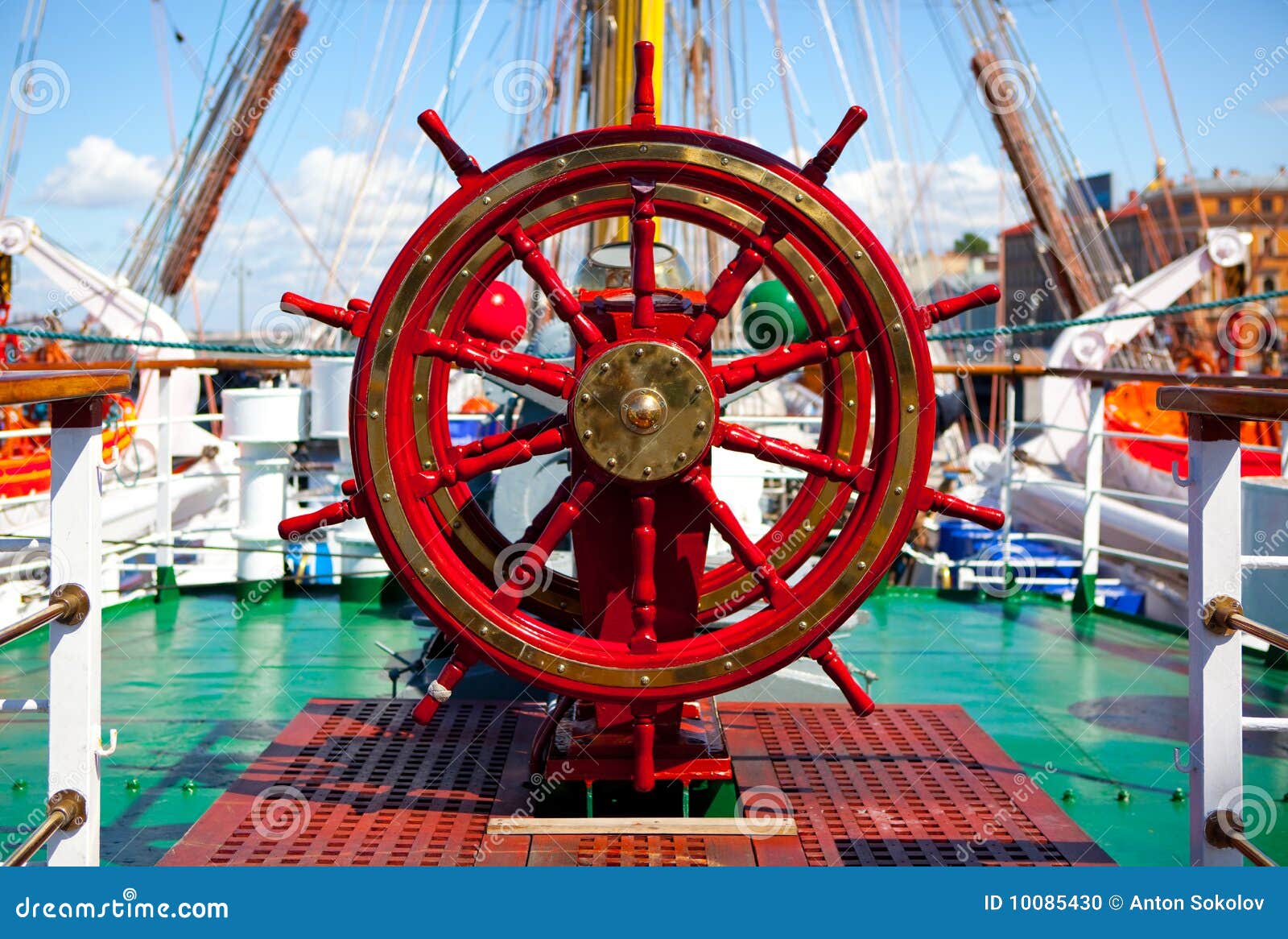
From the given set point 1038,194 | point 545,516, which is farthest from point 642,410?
point 1038,194

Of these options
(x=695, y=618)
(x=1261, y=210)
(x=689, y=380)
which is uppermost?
(x=1261, y=210)

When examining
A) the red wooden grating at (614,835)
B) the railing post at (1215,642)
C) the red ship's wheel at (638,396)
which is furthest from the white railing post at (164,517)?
the railing post at (1215,642)

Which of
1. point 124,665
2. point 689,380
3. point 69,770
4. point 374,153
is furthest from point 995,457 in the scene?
point 69,770

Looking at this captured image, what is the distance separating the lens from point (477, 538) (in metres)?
2.19

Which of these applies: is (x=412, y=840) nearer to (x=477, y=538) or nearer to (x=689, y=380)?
(x=477, y=538)

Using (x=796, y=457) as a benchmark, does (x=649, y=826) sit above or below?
below

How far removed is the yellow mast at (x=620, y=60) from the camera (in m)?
3.42

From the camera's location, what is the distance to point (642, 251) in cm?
194

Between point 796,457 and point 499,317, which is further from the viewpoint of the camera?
point 499,317

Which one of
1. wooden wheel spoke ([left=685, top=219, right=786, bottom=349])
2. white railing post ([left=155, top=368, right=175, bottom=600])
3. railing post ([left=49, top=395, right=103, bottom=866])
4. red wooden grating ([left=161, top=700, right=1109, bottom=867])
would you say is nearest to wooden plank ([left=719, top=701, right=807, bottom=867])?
red wooden grating ([left=161, top=700, right=1109, bottom=867])

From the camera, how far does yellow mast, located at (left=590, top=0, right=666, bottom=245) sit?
11.2 feet

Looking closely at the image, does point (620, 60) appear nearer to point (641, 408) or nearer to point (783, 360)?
point (783, 360)

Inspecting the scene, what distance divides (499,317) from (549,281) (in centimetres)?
97

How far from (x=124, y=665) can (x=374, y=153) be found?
17.1 feet
